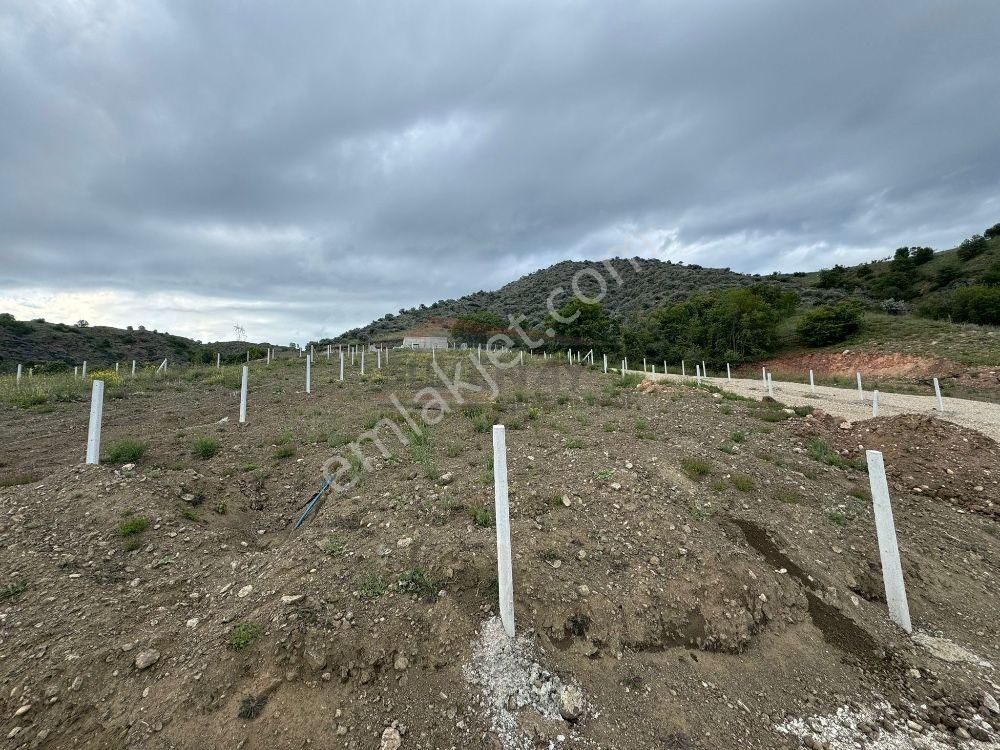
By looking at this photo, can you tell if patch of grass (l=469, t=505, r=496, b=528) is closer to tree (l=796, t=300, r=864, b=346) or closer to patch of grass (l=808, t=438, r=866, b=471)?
patch of grass (l=808, t=438, r=866, b=471)

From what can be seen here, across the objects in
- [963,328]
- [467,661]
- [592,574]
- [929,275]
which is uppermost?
[929,275]

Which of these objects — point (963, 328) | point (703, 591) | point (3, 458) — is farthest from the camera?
point (963, 328)

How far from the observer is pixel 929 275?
51000 mm

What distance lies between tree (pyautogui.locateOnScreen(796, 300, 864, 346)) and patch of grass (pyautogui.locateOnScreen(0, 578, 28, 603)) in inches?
1730

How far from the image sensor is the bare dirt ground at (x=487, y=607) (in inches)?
96.0

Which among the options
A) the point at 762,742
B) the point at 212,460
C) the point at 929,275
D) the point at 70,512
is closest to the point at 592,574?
the point at 762,742

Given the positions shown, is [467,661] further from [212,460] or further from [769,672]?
[212,460]

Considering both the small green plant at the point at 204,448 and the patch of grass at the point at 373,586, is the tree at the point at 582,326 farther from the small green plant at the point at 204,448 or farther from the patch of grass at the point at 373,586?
the patch of grass at the point at 373,586

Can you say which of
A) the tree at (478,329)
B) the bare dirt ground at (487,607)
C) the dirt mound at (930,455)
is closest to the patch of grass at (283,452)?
the bare dirt ground at (487,607)

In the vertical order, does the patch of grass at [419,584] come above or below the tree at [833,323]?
below

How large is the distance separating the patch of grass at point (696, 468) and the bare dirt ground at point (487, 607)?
0.04 meters

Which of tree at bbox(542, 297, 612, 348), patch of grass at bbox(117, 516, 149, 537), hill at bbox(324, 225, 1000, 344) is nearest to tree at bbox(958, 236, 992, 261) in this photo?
hill at bbox(324, 225, 1000, 344)

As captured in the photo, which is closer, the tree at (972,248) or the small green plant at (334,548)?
the small green plant at (334,548)

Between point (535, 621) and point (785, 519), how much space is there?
3511 millimetres
